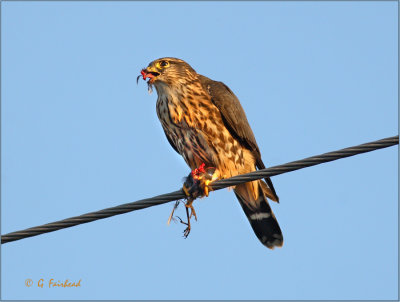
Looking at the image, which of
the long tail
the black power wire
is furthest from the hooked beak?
the black power wire

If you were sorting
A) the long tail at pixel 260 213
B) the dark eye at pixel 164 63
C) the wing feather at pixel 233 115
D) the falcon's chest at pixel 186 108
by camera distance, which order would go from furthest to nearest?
the long tail at pixel 260 213, the dark eye at pixel 164 63, the wing feather at pixel 233 115, the falcon's chest at pixel 186 108

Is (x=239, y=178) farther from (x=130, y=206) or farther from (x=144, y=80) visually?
(x=144, y=80)

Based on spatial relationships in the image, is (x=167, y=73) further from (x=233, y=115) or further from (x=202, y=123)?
(x=233, y=115)

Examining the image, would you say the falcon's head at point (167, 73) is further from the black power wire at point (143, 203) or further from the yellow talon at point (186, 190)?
the black power wire at point (143, 203)

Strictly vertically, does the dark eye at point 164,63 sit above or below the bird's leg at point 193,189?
above

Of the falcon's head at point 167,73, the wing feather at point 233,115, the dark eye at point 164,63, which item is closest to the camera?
the wing feather at point 233,115

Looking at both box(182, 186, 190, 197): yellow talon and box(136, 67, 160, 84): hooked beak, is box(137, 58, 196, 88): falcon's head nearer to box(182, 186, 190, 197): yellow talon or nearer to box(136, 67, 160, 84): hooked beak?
box(136, 67, 160, 84): hooked beak

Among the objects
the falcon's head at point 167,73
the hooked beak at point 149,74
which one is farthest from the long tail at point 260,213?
the hooked beak at point 149,74

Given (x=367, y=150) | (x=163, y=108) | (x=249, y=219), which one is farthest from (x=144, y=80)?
(x=367, y=150)
